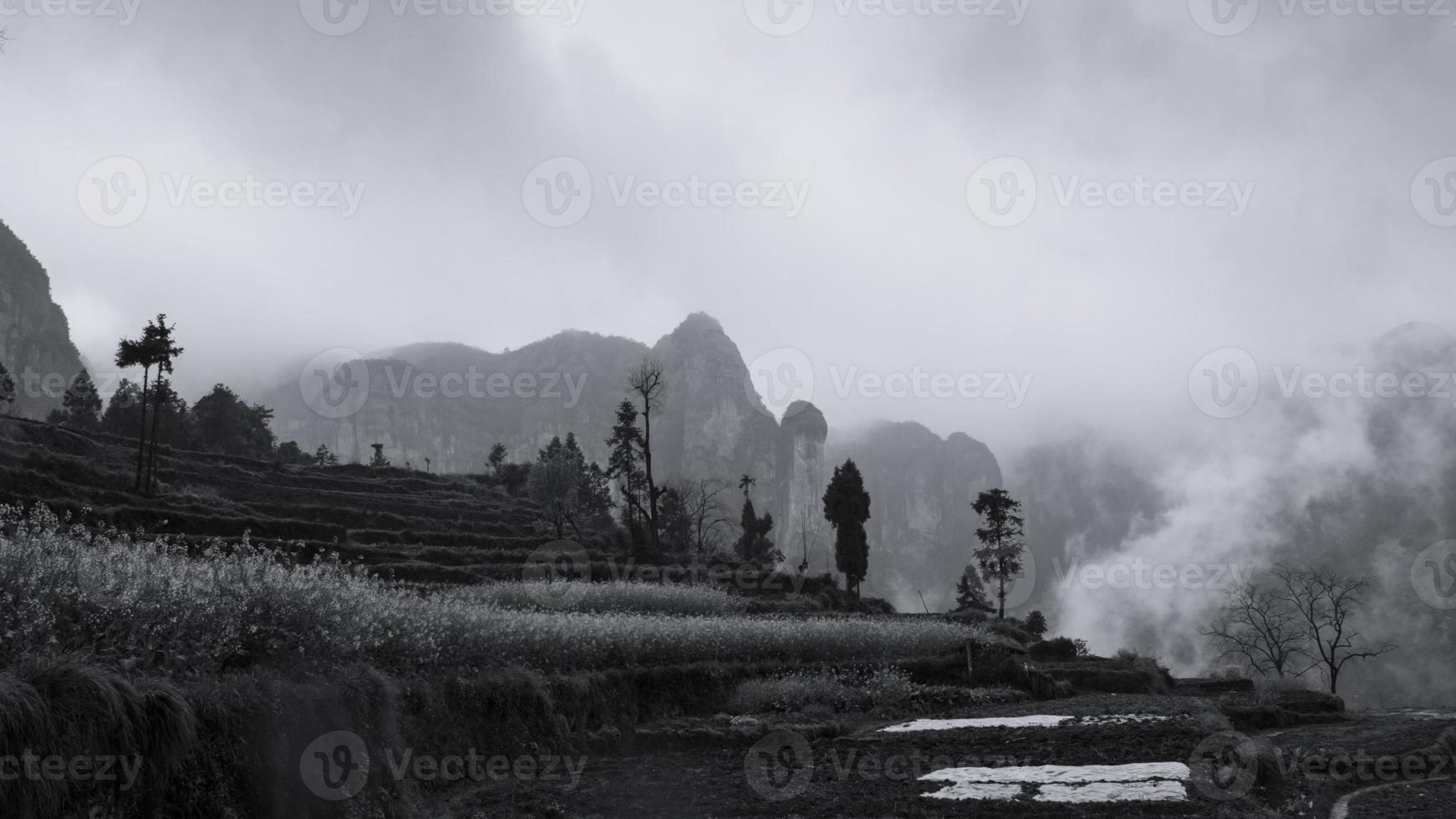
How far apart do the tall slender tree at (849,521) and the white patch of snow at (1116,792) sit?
48.2 meters

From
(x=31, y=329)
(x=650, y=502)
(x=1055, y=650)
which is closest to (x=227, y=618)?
(x=1055, y=650)

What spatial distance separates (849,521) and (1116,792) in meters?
50.4

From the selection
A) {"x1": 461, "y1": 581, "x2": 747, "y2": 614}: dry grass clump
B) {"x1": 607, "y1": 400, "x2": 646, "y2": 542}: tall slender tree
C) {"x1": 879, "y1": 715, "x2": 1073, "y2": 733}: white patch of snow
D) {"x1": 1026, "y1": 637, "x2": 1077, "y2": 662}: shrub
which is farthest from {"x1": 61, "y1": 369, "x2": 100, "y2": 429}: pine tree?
{"x1": 879, "y1": 715, "x2": 1073, "y2": 733}: white patch of snow

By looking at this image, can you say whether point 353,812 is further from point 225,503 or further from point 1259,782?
point 225,503

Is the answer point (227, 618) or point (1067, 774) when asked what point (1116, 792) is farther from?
point (227, 618)

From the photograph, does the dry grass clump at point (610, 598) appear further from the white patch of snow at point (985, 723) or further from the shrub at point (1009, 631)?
the white patch of snow at point (985, 723)

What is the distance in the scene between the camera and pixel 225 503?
45.5 meters

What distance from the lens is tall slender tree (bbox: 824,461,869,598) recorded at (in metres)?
58.7

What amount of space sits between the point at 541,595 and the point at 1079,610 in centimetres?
11545

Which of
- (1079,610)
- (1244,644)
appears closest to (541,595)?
(1244,644)

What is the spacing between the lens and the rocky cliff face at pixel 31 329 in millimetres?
173375

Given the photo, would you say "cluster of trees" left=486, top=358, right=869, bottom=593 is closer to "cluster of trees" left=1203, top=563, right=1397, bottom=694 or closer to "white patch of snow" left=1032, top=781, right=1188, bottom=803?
"cluster of trees" left=1203, top=563, right=1397, bottom=694

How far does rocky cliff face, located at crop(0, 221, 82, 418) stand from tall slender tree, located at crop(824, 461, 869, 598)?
6621 inches

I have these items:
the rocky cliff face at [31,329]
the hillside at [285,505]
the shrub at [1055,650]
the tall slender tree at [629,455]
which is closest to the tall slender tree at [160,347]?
the hillside at [285,505]
